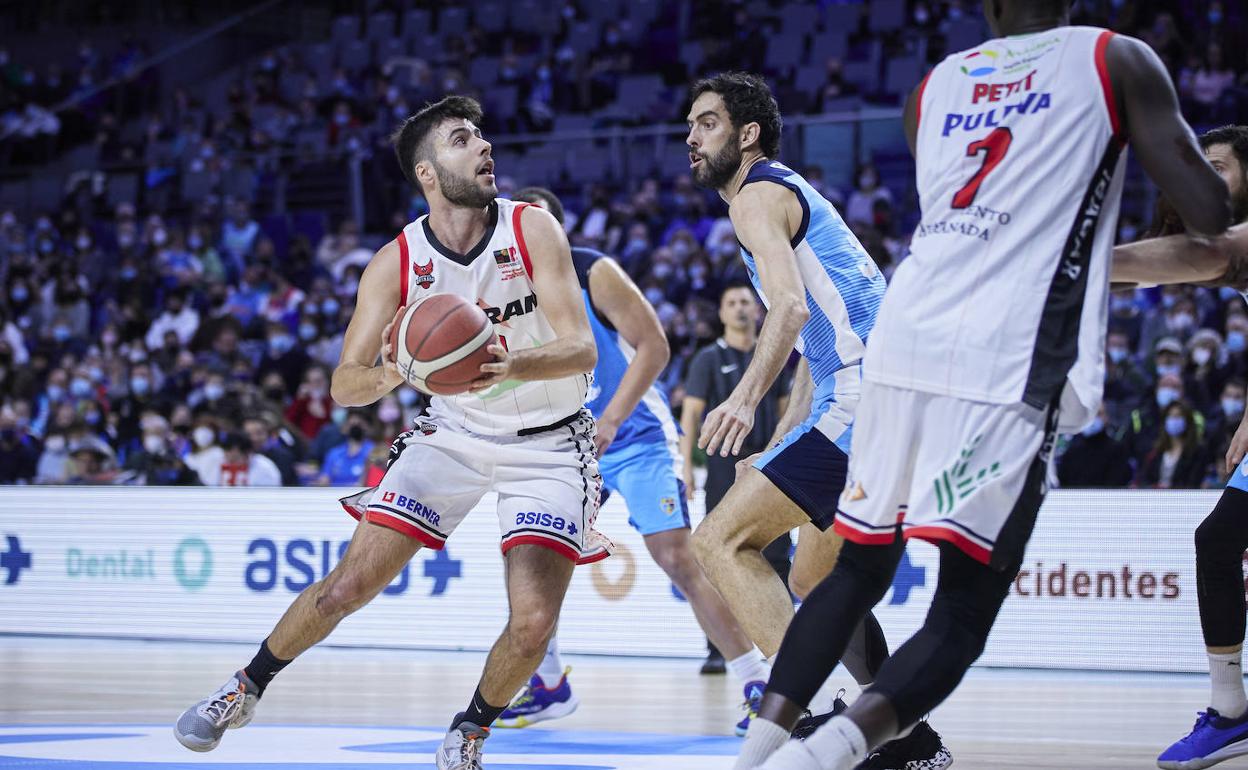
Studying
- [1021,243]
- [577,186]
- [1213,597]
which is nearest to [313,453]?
[577,186]

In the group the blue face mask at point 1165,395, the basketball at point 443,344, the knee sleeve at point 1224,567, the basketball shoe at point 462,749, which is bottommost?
the basketball shoe at point 462,749

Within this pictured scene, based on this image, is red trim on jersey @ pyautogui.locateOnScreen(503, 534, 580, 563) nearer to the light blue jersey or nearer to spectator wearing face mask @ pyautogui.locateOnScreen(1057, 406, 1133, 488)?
the light blue jersey

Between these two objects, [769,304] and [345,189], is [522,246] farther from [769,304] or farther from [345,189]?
[345,189]

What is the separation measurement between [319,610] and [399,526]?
0.36 meters

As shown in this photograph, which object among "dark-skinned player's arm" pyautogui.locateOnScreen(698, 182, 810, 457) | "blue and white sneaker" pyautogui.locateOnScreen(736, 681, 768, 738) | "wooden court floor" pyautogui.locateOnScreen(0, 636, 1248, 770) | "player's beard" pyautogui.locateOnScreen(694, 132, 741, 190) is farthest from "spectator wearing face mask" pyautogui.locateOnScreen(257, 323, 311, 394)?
"dark-skinned player's arm" pyautogui.locateOnScreen(698, 182, 810, 457)

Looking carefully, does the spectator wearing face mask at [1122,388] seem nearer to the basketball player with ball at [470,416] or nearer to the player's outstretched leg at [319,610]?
the basketball player with ball at [470,416]

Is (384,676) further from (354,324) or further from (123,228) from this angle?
(123,228)

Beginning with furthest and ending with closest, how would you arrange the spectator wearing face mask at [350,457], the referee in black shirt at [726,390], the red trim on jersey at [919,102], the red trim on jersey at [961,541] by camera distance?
the spectator wearing face mask at [350,457] → the referee in black shirt at [726,390] → the red trim on jersey at [919,102] → the red trim on jersey at [961,541]

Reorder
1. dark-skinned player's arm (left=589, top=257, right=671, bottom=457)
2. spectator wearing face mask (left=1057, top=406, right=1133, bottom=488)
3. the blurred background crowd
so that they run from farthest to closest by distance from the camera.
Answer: the blurred background crowd < spectator wearing face mask (left=1057, top=406, right=1133, bottom=488) < dark-skinned player's arm (left=589, top=257, right=671, bottom=457)

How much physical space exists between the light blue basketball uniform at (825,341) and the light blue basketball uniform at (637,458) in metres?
2.07

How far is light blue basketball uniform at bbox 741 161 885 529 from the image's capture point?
14.1 feet

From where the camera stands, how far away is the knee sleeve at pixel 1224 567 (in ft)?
14.9

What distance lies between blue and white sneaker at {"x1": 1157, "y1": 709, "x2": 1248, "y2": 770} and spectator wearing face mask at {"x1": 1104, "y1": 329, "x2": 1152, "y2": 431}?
21.8ft

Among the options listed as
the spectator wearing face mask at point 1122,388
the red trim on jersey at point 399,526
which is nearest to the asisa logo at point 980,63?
the red trim on jersey at point 399,526
